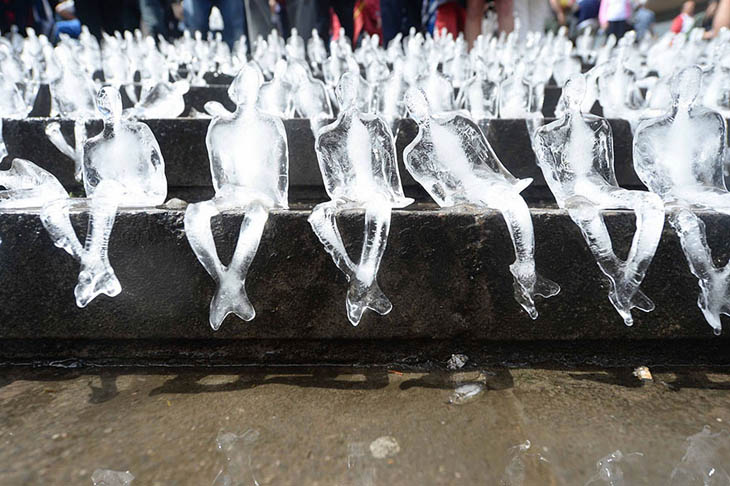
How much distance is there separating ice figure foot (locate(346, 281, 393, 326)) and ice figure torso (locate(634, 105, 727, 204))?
1242 millimetres

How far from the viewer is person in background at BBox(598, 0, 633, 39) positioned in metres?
5.52

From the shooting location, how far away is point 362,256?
1.56 m

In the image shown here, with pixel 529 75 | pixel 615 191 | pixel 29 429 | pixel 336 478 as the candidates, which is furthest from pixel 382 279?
pixel 529 75

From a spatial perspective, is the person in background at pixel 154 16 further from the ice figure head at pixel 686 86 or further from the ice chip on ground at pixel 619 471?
the ice chip on ground at pixel 619 471

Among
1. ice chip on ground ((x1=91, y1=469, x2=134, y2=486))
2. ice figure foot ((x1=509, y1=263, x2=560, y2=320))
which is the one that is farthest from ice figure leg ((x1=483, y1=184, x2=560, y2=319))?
ice chip on ground ((x1=91, y1=469, x2=134, y2=486))

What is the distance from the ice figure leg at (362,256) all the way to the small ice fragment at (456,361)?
1.09ft

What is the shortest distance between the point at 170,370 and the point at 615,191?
1.78 meters

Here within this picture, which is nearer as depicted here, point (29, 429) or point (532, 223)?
point (29, 429)

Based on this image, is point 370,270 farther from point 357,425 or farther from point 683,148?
point 683,148

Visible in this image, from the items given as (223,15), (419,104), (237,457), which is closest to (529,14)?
(223,15)

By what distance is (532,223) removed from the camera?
155cm

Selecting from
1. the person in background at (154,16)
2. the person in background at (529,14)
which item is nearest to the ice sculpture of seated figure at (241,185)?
the person in background at (154,16)

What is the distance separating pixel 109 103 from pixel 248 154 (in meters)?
0.58

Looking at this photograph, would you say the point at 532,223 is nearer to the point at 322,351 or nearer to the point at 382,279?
the point at 382,279
